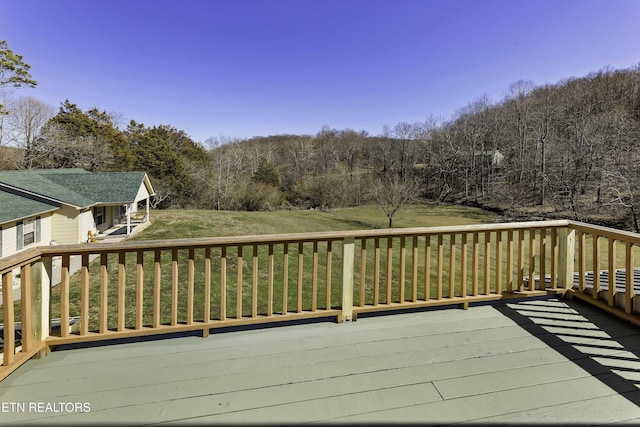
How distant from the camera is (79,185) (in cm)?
1619

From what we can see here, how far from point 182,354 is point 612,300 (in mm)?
3466

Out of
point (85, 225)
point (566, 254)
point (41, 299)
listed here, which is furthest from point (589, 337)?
point (85, 225)

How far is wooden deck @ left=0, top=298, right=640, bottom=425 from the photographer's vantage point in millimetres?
1559

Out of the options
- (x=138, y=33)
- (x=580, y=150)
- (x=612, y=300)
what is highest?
(x=138, y=33)

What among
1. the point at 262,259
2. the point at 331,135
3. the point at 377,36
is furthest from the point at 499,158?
the point at 262,259

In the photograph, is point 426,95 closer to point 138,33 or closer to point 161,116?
point 138,33

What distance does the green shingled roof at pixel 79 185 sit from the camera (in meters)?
13.5

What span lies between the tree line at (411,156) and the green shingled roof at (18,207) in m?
13.7

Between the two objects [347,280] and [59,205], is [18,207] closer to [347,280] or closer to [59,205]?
[59,205]

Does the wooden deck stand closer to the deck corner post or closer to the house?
the deck corner post

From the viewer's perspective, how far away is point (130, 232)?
607 inches

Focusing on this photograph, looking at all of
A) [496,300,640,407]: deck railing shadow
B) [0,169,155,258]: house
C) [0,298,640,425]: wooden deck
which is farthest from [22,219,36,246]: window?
[496,300,640,407]: deck railing shadow

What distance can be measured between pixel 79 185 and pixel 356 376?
19158 millimetres

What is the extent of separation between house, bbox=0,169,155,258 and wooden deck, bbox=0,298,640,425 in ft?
39.9
